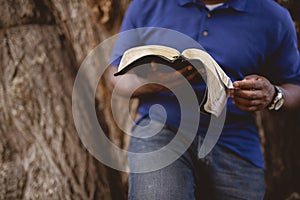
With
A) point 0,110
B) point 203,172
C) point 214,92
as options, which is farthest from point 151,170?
point 0,110

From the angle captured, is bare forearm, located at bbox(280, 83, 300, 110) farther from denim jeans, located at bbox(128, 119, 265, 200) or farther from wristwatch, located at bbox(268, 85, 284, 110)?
denim jeans, located at bbox(128, 119, 265, 200)

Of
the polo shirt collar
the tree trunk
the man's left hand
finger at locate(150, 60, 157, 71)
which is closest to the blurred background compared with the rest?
the tree trunk

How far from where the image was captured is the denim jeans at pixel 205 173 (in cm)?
127

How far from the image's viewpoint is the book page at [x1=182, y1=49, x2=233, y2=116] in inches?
44.5

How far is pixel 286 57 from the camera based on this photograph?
143 centimetres

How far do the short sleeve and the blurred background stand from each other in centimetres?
62

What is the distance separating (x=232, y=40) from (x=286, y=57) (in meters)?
0.19

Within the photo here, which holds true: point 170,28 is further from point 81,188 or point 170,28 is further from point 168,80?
point 81,188

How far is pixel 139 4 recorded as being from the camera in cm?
145

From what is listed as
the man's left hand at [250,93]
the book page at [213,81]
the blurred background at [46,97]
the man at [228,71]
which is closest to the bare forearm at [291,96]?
the man at [228,71]

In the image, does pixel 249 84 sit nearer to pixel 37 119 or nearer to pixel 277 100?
pixel 277 100

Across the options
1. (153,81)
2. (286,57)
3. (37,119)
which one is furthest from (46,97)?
(286,57)

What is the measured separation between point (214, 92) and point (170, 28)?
328 millimetres

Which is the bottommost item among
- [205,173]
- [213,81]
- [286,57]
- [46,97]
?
[205,173]
